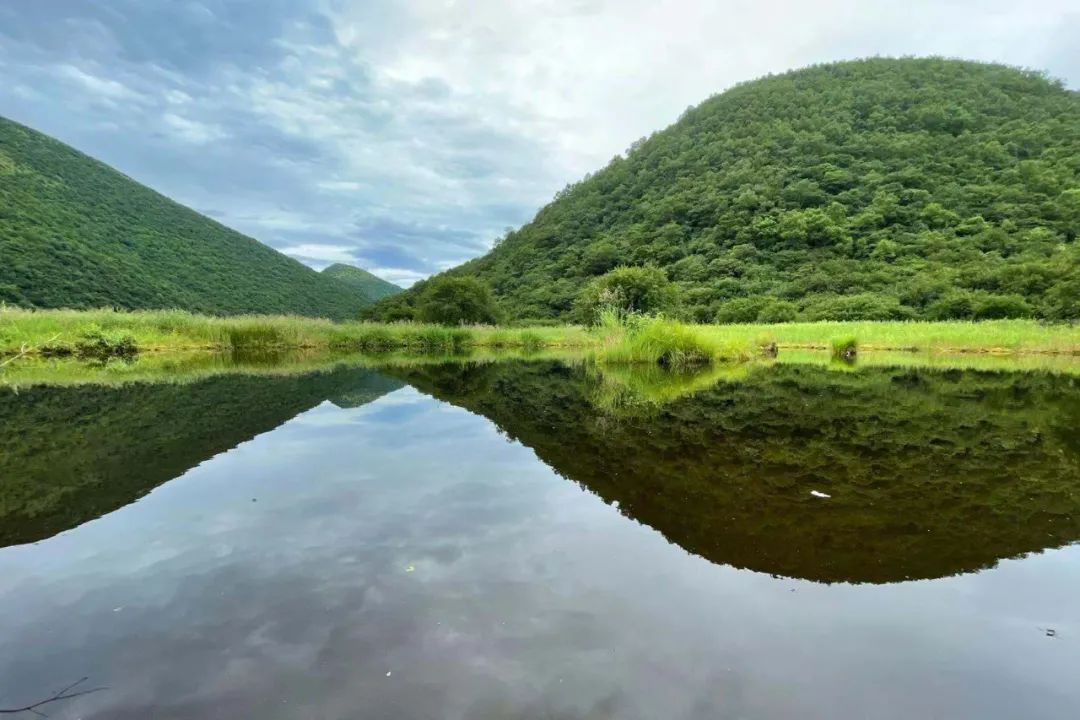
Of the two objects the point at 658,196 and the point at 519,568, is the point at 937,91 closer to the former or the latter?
the point at 658,196

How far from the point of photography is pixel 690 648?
251 cm

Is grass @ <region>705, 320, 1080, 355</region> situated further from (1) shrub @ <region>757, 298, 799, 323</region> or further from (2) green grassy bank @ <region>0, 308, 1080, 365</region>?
(1) shrub @ <region>757, 298, 799, 323</region>

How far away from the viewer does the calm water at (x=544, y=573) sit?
7.37 ft

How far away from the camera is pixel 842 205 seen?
59.8 metres

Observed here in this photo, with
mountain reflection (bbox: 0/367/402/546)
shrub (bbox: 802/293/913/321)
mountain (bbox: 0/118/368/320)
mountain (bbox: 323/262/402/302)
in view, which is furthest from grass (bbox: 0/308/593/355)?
mountain (bbox: 323/262/402/302)

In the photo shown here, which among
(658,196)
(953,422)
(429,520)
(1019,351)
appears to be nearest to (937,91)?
(658,196)

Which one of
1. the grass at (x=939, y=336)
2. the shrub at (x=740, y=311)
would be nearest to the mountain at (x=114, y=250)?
the shrub at (x=740, y=311)

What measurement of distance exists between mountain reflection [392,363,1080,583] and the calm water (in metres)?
0.04

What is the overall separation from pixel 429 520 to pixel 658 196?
7760 centimetres

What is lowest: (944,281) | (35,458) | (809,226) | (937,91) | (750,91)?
(35,458)

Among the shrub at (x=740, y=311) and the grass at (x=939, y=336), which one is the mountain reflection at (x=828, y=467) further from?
the shrub at (x=740, y=311)

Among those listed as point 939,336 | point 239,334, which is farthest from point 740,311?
point 239,334

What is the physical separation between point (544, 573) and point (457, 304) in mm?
43343

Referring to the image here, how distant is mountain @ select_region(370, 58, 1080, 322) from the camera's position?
46625 mm
